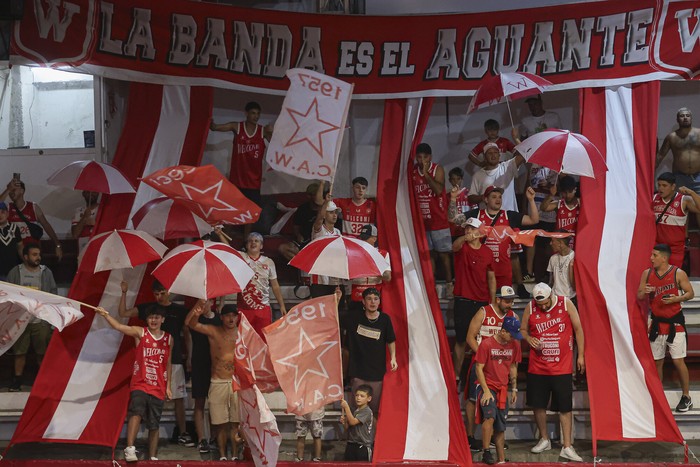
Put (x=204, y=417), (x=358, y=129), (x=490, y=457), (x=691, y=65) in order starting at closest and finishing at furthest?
(x=490, y=457) → (x=204, y=417) → (x=691, y=65) → (x=358, y=129)

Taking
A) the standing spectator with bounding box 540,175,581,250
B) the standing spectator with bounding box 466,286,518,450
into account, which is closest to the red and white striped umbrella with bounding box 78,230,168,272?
the standing spectator with bounding box 466,286,518,450

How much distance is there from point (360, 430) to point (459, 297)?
6.65 ft

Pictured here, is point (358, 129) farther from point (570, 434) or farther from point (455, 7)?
point (570, 434)

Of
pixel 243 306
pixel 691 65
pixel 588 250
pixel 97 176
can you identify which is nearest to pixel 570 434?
pixel 588 250

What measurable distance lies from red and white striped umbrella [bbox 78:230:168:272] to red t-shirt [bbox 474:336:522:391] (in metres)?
3.62

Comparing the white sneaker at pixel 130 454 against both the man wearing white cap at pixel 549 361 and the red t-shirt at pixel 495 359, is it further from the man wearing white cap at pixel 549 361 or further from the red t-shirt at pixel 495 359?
the man wearing white cap at pixel 549 361

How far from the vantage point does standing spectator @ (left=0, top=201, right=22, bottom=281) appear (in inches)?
493

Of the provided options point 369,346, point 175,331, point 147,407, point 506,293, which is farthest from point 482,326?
point 147,407

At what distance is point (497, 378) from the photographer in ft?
34.4

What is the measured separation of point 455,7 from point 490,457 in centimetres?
714

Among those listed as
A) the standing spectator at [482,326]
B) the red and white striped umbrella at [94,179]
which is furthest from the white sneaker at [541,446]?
the red and white striped umbrella at [94,179]

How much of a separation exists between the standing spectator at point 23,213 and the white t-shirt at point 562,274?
6.20m

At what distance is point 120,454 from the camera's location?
10.9 meters

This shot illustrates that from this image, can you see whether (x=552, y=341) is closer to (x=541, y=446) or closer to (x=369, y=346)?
(x=541, y=446)
